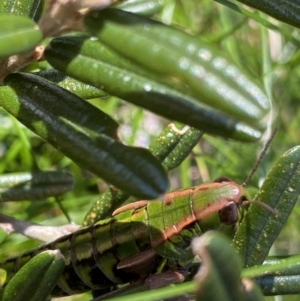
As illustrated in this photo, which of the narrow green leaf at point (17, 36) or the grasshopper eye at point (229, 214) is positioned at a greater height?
the narrow green leaf at point (17, 36)

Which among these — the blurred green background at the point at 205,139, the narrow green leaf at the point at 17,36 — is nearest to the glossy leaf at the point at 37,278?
the narrow green leaf at the point at 17,36

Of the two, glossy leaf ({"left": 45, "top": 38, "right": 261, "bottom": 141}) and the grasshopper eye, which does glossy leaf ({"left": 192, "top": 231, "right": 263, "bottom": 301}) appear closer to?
glossy leaf ({"left": 45, "top": 38, "right": 261, "bottom": 141})

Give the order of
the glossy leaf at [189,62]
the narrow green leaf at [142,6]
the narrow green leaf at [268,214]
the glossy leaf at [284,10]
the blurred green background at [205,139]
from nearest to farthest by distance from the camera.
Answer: the glossy leaf at [189,62]
the glossy leaf at [284,10]
the narrow green leaf at [268,214]
the narrow green leaf at [142,6]
the blurred green background at [205,139]

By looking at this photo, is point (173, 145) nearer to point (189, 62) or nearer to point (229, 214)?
point (229, 214)

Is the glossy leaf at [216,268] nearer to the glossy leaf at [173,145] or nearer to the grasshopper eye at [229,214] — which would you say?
the grasshopper eye at [229,214]

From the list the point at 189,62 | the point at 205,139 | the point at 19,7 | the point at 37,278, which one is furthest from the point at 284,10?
the point at 205,139
